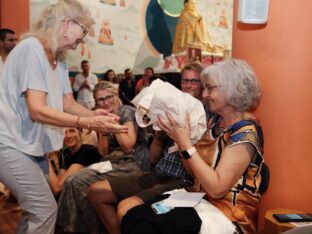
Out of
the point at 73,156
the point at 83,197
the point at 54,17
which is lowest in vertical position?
the point at 83,197

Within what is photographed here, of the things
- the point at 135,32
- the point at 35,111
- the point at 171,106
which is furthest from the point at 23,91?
the point at 135,32

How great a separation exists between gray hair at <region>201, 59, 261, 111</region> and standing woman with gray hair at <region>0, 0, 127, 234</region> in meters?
0.55

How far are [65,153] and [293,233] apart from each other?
108 inches

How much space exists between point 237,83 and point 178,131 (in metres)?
0.39

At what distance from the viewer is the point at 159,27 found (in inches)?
353

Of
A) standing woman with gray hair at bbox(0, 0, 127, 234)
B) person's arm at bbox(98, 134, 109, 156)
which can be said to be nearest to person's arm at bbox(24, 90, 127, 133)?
standing woman with gray hair at bbox(0, 0, 127, 234)

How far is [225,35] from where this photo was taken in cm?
972

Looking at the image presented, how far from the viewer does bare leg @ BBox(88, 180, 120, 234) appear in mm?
2418

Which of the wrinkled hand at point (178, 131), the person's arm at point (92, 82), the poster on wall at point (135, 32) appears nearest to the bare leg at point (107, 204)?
the wrinkled hand at point (178, 131)

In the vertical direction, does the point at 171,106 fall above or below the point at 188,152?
above

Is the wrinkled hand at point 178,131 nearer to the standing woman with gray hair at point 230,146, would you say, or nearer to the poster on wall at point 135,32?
the standing woman with gray hair at point 230,146

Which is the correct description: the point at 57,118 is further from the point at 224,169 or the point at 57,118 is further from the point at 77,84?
the point at 77,84

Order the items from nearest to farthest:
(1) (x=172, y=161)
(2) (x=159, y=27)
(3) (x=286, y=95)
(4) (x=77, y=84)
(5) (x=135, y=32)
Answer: (3) (x=286, y=95) → (1) (x=172, y=161) → (4) (x=77, y=84) → (5) (x=135, y=32) → (2) (x=159, y=27)

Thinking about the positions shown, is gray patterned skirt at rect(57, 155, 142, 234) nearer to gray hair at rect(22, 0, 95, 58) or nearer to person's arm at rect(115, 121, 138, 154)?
person's arm at rect(115, 121, 138, 154)
